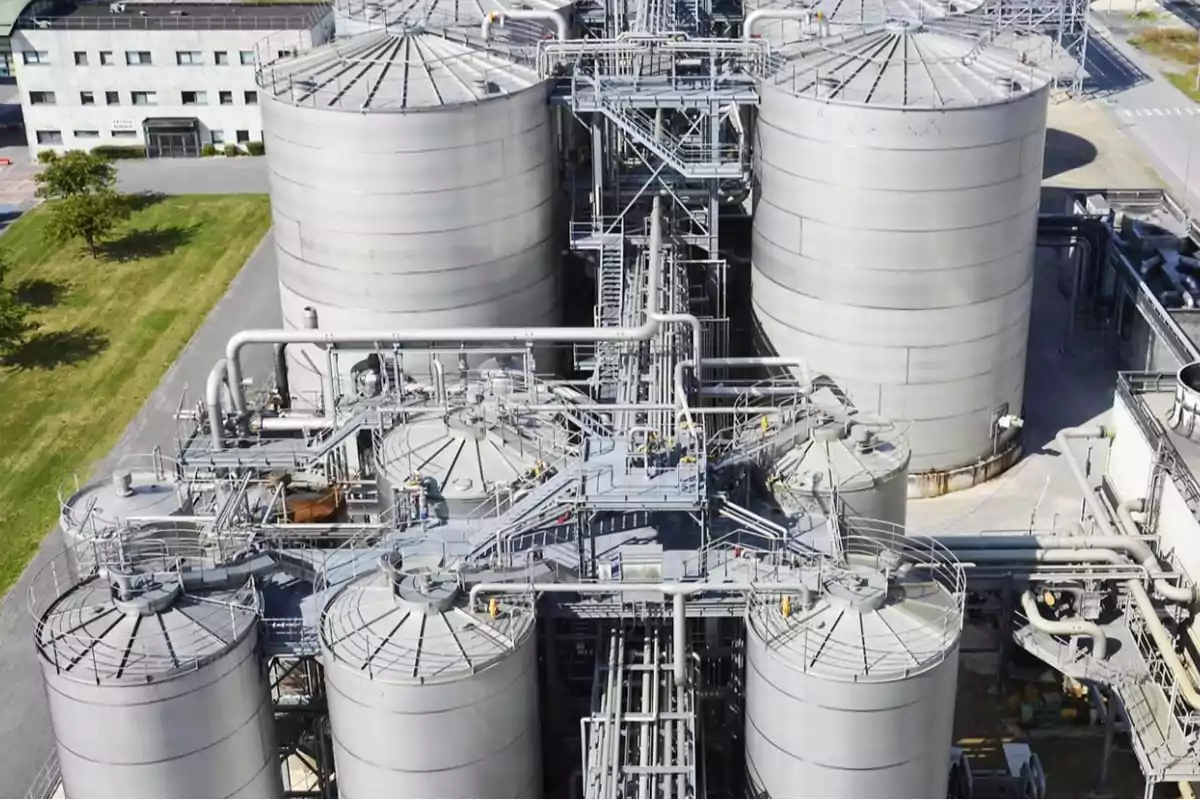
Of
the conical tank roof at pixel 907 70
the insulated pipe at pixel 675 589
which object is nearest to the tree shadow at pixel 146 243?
the conical tank roof at pixel 907 70

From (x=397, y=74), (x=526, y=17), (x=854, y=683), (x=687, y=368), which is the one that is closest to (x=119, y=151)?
(x=526, y=17)

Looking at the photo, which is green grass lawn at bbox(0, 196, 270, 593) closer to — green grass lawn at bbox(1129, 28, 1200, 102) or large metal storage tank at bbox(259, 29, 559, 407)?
large metal storage tank at bbox(259, 29, 559, 407)

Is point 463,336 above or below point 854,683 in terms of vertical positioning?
above

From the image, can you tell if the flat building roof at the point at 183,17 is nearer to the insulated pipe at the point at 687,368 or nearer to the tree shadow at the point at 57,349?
the tree shadow at the point at 57,349

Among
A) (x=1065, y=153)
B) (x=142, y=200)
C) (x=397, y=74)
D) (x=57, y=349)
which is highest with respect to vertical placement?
(x=397, y=74)

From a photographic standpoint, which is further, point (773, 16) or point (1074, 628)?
point (773, 16)

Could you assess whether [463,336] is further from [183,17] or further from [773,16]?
[183,17]

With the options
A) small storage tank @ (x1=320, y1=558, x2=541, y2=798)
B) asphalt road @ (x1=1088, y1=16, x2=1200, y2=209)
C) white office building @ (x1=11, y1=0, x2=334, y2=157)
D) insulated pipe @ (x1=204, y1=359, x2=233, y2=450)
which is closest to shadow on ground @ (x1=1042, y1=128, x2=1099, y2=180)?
asphalt road @ (x1=1088, y1=16, x2=1200, y2=209)
